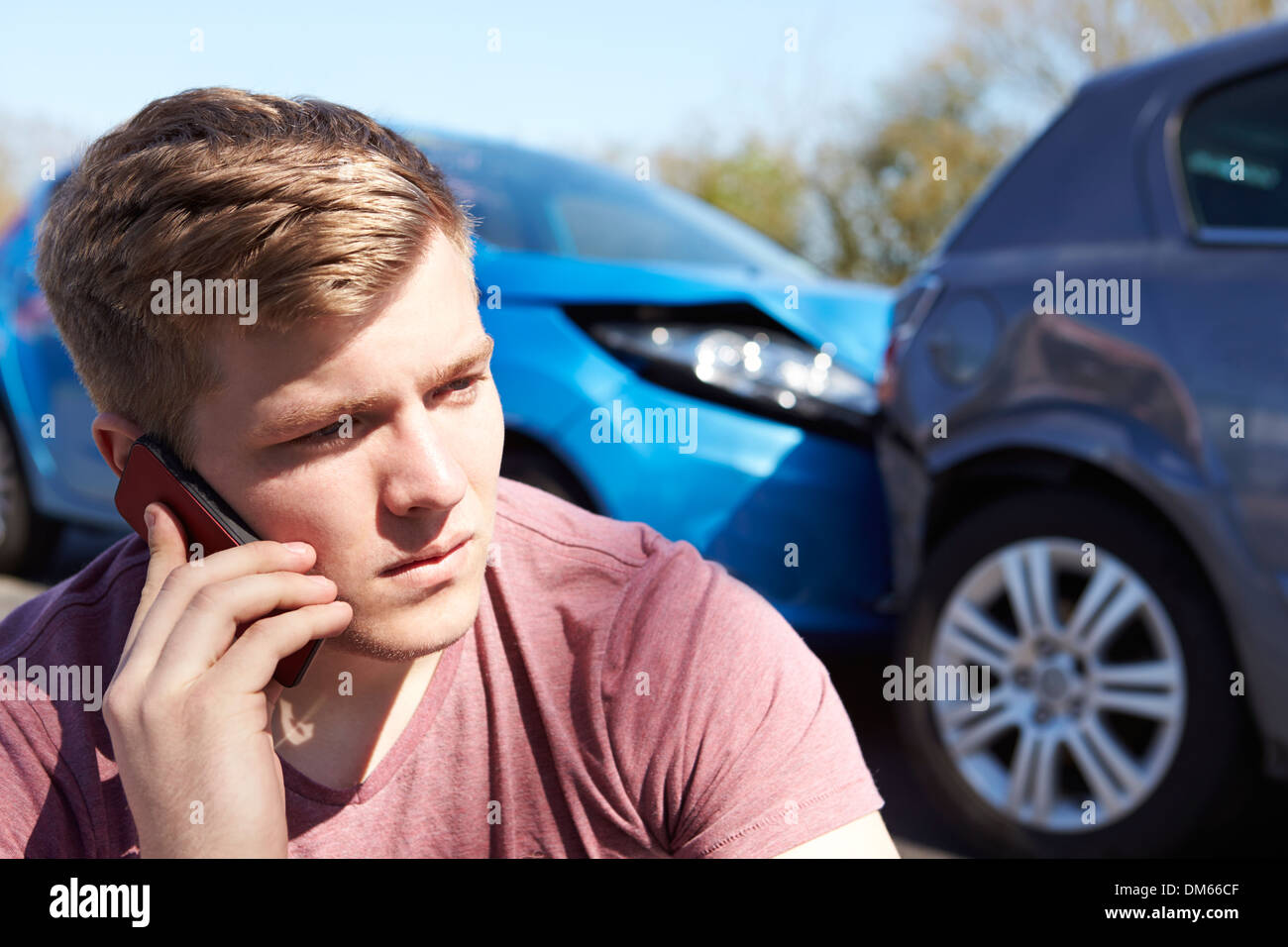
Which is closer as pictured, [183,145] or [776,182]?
[183,145]

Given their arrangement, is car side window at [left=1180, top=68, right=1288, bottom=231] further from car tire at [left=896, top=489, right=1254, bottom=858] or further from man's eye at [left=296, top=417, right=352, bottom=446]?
man's eye at [left=296, top=417, right=352, bottom=446]

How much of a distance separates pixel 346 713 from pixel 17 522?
14.0 feet

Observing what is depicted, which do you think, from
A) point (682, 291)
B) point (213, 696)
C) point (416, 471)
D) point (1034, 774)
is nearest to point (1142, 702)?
point (1034, 774)

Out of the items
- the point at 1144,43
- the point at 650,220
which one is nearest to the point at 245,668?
the point at 650,220

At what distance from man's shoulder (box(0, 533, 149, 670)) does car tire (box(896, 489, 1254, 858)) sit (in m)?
1.94

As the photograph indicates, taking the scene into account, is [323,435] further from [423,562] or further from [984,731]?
[984,731]

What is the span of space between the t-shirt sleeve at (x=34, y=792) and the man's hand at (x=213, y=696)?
139 millimetres

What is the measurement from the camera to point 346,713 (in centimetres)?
138

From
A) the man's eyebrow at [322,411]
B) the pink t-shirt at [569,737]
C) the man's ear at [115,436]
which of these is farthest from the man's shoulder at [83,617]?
the man's eyebrow at [322,411]

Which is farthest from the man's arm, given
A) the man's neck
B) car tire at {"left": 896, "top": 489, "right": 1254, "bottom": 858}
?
car tire at {"left": 896, "top": 489, "right": 1254, "bottom": 858}

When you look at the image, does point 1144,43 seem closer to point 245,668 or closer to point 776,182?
point 776,182

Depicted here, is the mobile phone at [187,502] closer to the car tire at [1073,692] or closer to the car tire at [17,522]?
the car tire at [1073,692]
